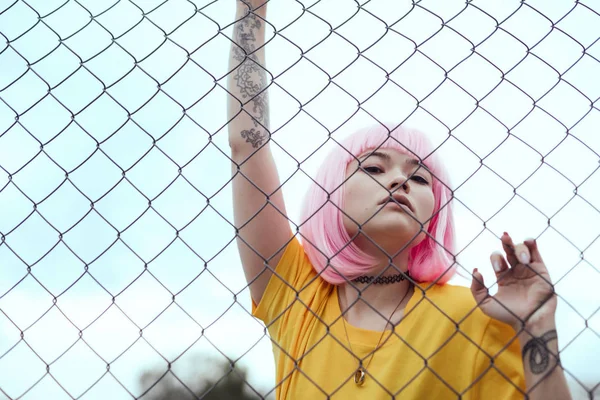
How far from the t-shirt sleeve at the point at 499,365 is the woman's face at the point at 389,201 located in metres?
0.36

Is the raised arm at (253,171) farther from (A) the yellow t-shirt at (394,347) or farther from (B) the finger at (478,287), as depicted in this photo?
(B) the finger at (478,287)

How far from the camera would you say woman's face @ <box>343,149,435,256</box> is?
6.91 ft

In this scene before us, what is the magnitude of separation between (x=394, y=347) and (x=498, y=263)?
0.43 meters

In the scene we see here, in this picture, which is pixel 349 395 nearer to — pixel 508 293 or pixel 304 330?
pixel 304 330

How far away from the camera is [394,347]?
2.02 metres

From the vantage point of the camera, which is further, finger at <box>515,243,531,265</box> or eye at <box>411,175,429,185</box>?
eye at <box>411,175,429,185</box>

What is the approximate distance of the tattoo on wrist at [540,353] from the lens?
1.67m

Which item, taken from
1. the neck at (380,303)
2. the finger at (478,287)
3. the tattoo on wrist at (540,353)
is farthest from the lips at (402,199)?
the tattoo on wrist at (540,353)

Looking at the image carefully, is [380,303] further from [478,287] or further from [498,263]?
[498,263]

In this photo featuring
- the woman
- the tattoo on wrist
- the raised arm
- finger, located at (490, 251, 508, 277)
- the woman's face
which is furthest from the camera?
the raised arm

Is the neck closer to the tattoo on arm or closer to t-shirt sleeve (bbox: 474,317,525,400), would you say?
t-shirt sleeve (bbox: 474,317,525,400)

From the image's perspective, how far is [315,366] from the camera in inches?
81.4

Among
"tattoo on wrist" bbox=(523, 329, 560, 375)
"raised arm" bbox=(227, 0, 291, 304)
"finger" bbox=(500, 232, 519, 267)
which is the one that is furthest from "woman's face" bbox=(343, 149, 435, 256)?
"tattoo on wrist" bbox=(523, 329, 560, 375)

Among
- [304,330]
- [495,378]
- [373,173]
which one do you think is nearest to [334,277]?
[304,330]
